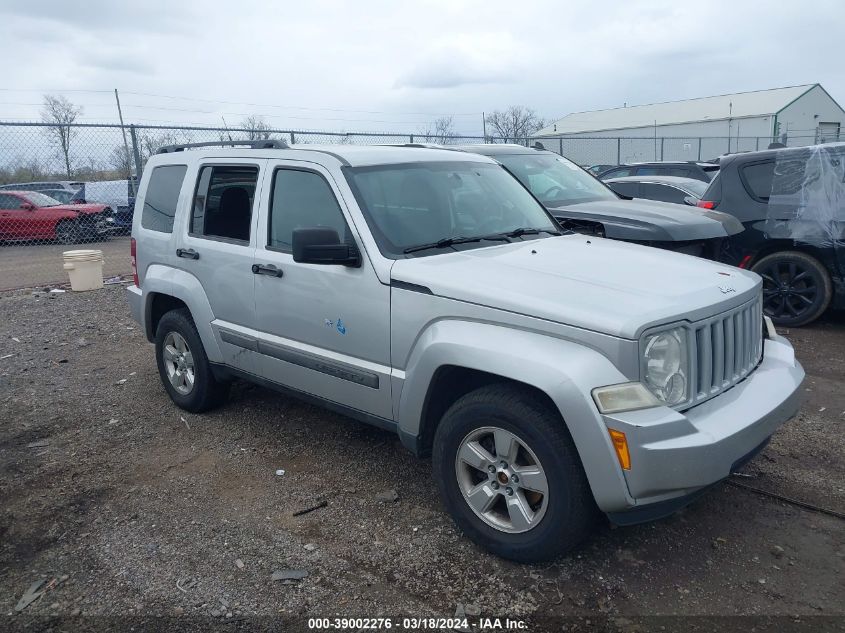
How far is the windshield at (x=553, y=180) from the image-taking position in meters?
7.60

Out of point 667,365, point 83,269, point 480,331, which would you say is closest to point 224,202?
point 480,331

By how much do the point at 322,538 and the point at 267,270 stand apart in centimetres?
166

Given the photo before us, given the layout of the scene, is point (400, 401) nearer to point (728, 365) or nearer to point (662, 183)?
point (728, 365)

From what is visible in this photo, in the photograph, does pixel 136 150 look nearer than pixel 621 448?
No

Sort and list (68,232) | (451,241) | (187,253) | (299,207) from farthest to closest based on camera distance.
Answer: (68,232), (187,253), (299,207), (451,241)

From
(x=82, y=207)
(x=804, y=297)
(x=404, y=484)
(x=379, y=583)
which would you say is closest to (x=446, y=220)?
(x=404, y=484)

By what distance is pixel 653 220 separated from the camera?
262 inches

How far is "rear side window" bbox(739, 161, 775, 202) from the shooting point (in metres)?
7.49

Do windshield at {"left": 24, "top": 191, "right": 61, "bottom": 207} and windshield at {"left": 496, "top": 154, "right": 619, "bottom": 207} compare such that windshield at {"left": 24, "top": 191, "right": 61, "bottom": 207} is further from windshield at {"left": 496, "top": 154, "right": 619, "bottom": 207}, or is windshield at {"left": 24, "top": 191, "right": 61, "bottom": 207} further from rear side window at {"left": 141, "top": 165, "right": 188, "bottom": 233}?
windshield at {"left": 496, "top": 154, "right": 619, "bottom": 207}

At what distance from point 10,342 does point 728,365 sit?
753 cm

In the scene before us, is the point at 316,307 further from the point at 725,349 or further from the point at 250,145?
the point at 725,349

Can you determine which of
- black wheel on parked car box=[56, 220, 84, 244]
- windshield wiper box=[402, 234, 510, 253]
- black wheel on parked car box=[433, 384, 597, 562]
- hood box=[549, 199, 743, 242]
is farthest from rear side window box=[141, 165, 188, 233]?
black wheel on parked car box=[56, 220, 84, 244]

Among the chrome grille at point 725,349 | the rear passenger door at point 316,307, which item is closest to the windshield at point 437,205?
the rear passenger door at point 316,307

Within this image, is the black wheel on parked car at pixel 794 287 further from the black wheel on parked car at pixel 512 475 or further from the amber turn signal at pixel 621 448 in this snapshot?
the amber turn signal at pixel 621 448
